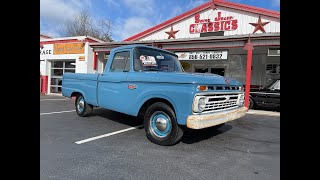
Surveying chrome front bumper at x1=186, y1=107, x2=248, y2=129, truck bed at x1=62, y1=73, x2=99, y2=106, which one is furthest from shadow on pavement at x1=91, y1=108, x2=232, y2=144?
truck bed at x1=62, y1=73, x2=99, y2=106

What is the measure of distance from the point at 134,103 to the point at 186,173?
2070 millimetres

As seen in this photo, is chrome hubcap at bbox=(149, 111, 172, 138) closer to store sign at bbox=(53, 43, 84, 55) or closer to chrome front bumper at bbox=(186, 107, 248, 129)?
chrome front bumper at bbox=(186, 107, 248, 129)

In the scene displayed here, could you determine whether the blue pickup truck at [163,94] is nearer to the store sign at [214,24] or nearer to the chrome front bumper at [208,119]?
the chrome front bumper at [208,119]

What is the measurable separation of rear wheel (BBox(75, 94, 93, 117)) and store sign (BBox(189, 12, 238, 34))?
36.0 feet

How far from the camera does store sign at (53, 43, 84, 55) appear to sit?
614 inches

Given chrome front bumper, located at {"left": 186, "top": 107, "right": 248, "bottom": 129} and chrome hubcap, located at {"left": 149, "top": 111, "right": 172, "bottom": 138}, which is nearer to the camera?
chrome front bumper, located at {"left": 186, "top": 107, "right": 248, "bottom": 129}

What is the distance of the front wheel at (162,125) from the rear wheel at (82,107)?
2.98 metres

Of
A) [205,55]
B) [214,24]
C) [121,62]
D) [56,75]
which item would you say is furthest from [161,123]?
[56,75]

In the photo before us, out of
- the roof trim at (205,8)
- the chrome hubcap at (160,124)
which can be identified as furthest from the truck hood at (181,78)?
the roof trim at (205,8)

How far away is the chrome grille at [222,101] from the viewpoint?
4230mm

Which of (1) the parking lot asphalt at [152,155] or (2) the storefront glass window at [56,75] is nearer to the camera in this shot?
(1) the parking lot asphalt at [152,155]
